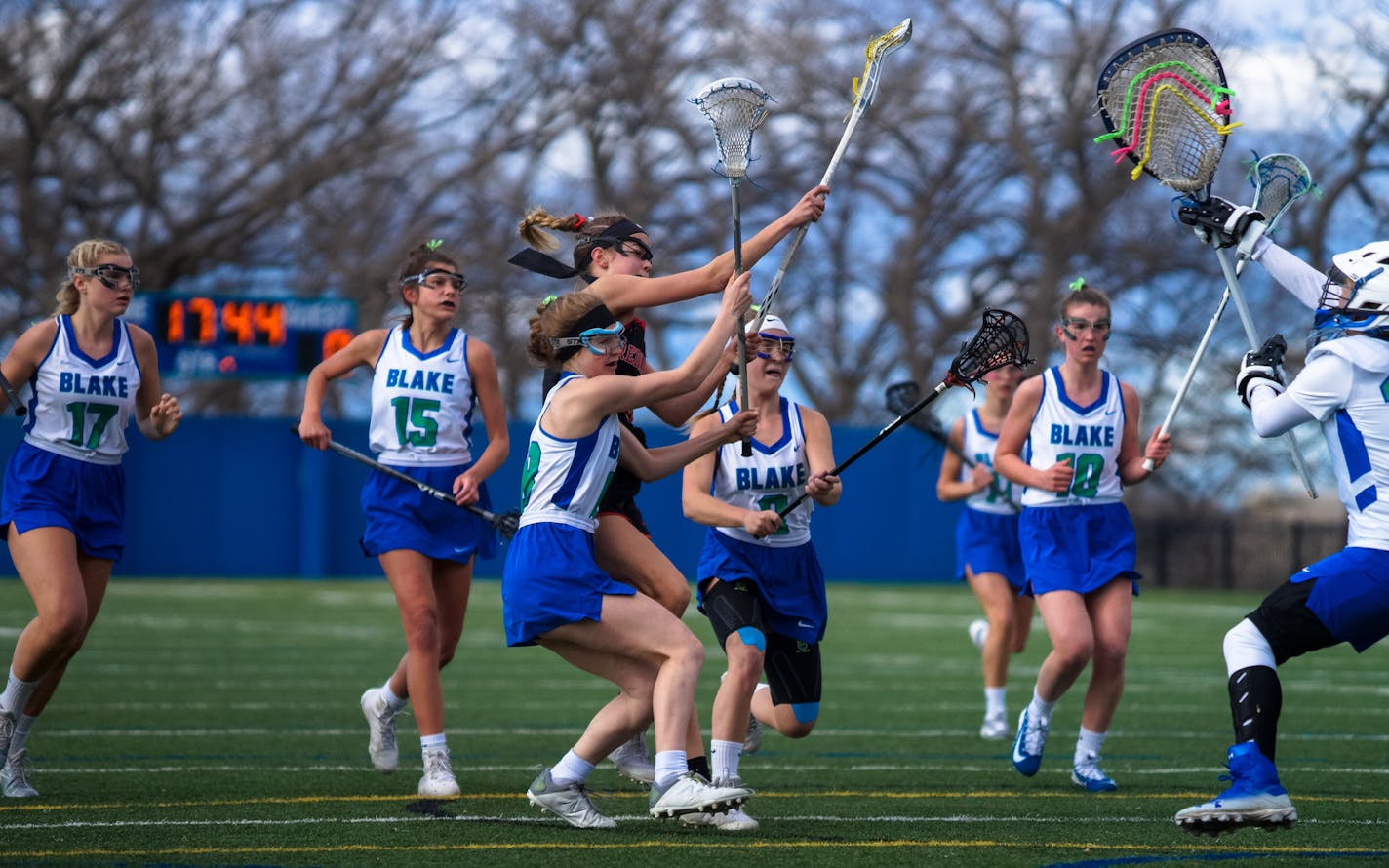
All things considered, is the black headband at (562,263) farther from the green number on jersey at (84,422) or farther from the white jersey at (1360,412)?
the white jersey at (1360,412)

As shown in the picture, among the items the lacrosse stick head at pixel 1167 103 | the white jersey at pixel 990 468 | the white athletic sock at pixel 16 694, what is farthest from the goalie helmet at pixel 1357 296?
the white athletic sock at pixel 16 694

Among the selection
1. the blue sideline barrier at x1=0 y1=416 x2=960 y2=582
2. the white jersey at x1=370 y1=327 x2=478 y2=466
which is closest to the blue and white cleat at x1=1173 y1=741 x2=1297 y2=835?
the white jersey at x1=370 y1=327 x2=478 y2=466

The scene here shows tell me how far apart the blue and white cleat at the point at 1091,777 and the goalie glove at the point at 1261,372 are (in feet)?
7.26

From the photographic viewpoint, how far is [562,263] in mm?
7074

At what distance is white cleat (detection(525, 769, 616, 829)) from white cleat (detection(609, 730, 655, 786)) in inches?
44.5

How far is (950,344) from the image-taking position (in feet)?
106

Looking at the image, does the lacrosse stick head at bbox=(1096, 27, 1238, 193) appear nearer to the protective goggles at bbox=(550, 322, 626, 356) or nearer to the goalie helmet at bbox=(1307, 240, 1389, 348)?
the goalie helmet at bbox=(1307, 240, 1389, 348)

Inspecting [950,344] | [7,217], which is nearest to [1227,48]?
[950,344]

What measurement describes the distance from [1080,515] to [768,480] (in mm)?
1550

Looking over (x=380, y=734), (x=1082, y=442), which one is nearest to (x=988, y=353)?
(x=1082, y=442)

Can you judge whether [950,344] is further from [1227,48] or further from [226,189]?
[226,189]

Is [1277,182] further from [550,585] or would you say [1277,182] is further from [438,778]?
[438,778]

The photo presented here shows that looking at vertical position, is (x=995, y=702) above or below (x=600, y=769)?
above

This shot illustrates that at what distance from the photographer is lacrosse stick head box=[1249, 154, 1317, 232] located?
7273mm
